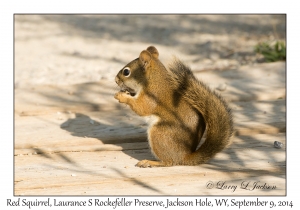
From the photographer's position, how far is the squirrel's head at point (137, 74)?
12.5 ft

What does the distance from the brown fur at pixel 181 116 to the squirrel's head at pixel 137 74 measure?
0.04 m

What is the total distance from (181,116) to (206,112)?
6.0 inches

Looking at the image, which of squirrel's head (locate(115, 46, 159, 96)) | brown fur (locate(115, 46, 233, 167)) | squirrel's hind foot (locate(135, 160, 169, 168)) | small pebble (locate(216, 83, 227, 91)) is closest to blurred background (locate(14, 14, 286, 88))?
small pebble (locate(216, 83, 227, 91))

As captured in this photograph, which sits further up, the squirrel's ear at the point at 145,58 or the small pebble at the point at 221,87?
the squirrel's ear at the point at 145,58

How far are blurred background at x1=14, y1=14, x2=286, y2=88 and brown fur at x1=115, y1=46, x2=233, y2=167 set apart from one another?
2.11 m

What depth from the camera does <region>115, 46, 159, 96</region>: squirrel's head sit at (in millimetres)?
3795

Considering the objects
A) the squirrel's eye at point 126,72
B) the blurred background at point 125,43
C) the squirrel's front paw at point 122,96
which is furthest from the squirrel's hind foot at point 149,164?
the blurred background at point 125,43

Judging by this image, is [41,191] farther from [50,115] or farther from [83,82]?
[83,82]

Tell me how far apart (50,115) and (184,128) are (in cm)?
164

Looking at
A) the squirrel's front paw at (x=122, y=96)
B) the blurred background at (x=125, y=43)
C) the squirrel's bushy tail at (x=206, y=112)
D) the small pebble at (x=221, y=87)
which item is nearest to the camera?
the squirrel's bushy tail at (x=206, y=112)

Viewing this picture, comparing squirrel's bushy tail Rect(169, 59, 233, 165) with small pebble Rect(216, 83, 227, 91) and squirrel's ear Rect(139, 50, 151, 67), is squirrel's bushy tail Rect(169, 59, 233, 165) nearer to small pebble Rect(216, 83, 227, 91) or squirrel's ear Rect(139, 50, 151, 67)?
squirrel's ear Rect(139, 50, 151, 67)

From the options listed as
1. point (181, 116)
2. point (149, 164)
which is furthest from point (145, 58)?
point (149, 164)

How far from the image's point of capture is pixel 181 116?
3.61 meters

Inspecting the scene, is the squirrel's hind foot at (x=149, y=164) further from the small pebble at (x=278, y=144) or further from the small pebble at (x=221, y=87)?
the small pebble at (x=221, y=87)
